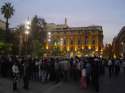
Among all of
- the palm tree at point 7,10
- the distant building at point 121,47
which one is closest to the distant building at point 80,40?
the distant building at point 121,47

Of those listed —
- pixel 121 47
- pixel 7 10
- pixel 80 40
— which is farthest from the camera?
pixel 80 40

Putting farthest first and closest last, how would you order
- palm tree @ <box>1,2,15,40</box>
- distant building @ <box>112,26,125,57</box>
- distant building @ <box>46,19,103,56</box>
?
distant building @ <box>46,19,103,56</box>, distant building @ <box>112,26,125,57</box>, palm tree @ <box>1,2,15,40</box>

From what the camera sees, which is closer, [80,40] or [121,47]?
[121,47]

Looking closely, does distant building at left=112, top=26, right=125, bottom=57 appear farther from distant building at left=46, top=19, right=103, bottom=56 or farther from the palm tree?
the palm tree

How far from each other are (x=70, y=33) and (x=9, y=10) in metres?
73.3

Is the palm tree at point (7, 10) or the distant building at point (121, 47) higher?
the palm tree at point (7, 10)

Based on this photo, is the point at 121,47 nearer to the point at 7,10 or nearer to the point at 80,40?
the point at 80,40

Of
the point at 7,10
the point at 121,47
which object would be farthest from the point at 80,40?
the point at 7,10

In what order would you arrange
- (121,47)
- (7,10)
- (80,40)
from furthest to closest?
(80,40) < (121,47) < (7,10)

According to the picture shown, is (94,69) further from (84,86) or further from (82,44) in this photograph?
(82,44)

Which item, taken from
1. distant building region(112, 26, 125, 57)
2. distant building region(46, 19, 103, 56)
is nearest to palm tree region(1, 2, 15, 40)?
distant building region(112, 26, 125, 57)

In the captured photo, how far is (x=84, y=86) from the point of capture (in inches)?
671

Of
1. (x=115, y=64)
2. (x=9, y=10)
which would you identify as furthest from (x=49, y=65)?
(x=9, y=10)

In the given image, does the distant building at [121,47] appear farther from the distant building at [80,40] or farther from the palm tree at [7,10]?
the palm tree at [7,10]
